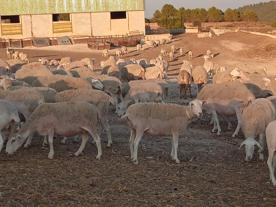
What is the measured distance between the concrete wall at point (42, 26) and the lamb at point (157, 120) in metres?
55.7

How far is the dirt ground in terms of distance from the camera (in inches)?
360

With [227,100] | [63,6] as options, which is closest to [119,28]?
[63,6]

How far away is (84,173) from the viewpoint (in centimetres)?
1042

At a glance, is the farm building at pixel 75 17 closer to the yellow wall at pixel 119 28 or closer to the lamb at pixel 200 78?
the yellow wall at pixel 119 28

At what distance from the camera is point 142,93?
1819cm

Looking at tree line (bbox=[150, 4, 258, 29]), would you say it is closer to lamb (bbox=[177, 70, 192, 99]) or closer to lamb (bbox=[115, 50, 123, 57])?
lamb (bbox=[115, 50, 123, 57])

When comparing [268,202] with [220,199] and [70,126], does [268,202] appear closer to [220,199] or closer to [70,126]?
[220,199]

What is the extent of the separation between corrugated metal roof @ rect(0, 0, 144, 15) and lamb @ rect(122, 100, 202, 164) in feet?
183

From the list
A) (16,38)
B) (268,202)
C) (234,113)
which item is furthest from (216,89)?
(16,38)

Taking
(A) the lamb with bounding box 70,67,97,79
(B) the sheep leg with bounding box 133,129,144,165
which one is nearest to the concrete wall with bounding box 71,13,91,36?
(A) the lamb with bounding box 70,67,97,79

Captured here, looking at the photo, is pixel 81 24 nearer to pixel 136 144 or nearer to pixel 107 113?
pixel 107 113

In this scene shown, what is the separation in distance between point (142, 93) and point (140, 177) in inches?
311

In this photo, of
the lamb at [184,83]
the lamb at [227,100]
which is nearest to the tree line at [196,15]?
the lamb at [184,83]

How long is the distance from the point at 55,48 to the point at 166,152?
1836 inches
